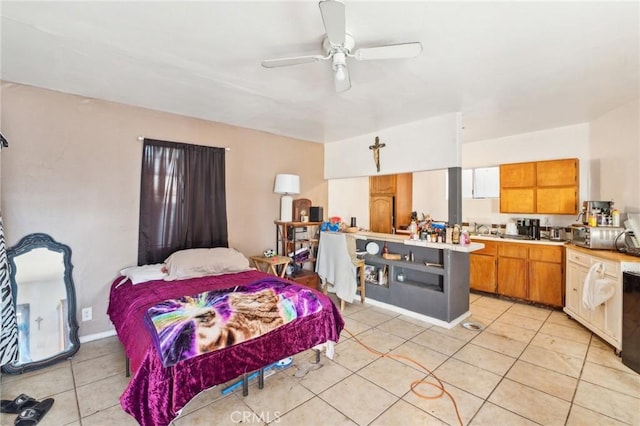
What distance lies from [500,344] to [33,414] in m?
3.83

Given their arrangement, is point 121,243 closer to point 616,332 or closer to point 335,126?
point 335,126

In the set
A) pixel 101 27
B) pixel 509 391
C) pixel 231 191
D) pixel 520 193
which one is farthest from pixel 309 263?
pixel 101 27

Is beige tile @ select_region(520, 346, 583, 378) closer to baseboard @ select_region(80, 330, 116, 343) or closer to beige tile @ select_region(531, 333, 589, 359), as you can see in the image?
beige tile @ select_region(531, 333, 589, 359)

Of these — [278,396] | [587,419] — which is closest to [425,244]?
[587,419]

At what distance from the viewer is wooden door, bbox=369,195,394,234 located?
5743 millimetres

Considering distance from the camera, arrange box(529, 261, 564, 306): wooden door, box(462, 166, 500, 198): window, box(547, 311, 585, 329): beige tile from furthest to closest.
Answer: box(462, 166, 500, 198): window
box(529, 261, 564, 306): wooden door
box(547, 311, 585, 329): beige tile

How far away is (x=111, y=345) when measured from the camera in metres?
2.83

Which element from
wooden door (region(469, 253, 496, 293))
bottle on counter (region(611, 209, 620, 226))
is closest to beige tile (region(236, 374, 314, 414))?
wooden door (region(469, 253, 496, 293))

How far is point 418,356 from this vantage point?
2648mm

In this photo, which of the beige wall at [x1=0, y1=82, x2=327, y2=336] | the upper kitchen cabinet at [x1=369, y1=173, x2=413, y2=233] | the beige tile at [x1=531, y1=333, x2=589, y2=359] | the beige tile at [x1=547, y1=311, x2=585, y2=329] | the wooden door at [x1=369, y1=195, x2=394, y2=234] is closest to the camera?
the beige wall at [x1=0, y1=82, x2=327, y2=336]

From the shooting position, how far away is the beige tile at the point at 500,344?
272 centimetres

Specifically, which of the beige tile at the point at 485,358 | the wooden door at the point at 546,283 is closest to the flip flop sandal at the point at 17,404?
the beige tile at the point at 485,358

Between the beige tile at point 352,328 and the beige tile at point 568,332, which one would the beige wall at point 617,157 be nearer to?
the beige tile at point 568,332

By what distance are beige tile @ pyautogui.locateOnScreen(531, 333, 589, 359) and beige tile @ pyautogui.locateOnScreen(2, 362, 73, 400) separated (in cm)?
421
